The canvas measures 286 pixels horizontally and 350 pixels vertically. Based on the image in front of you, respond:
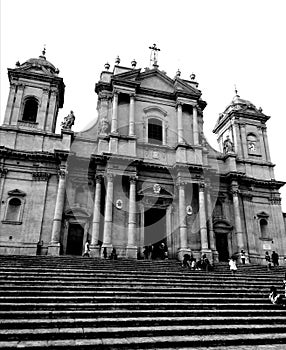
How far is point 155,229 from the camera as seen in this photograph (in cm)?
2206

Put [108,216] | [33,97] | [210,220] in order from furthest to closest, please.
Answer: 1. [33,97]
2. [210,220]
3. [108,216]

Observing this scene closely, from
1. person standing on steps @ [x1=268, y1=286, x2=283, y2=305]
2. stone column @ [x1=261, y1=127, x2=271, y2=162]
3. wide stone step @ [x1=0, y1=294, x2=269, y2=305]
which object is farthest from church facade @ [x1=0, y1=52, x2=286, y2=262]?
person standing on steps @ [x1=268, y1=286, x2=283, y2=305]

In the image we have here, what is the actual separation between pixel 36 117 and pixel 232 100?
59.9 ft

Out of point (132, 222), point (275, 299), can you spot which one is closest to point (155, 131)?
point (132, 222)

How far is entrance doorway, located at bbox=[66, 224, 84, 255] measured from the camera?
66.3 feet

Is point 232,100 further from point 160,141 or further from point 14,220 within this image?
point 14,220

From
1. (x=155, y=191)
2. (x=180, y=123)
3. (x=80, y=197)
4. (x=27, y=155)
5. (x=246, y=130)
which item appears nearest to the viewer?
(x=27, y=155)

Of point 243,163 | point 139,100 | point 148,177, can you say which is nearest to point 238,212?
point 243,163

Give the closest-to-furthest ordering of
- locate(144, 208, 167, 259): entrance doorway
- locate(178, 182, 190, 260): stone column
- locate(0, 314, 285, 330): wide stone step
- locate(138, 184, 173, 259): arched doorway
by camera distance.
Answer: locate(0, 314, 285, 330): wide stone step, locate(178, 182, 190, 260): stone column, locate(144, 208, 167, 259): entrance doorway, locate(138, 184, 173, 259): arched doorway

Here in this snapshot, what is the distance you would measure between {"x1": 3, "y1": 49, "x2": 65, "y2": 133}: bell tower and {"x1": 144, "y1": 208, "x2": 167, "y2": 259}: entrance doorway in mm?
9309

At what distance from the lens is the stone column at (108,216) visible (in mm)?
19188

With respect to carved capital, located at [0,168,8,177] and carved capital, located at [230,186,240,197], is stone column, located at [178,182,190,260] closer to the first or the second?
carved capital, located at [230,186,240,197]

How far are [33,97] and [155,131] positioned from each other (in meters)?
9.42

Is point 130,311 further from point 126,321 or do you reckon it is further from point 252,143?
point 252,143
